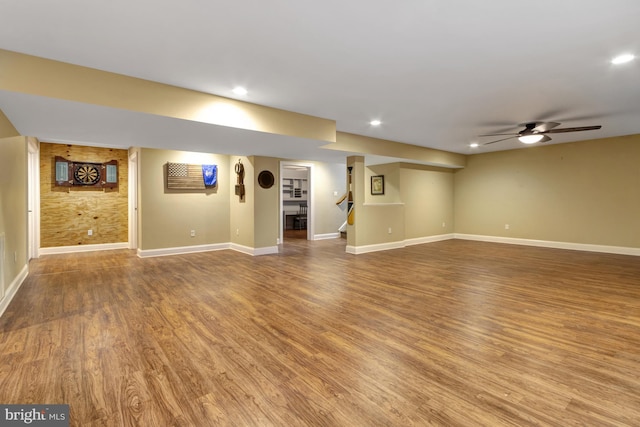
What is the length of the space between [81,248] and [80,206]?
0.92 metres

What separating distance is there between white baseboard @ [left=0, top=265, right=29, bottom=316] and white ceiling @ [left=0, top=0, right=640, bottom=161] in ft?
6.29

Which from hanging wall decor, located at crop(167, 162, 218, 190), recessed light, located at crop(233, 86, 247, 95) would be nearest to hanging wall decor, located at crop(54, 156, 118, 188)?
hanging wall decor, located at crop(167, 162, 218, 190)

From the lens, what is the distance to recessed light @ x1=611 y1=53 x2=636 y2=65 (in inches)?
107

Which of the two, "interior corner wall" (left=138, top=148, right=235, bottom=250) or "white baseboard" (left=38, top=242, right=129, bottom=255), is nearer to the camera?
"interior corner wall" (left=138, top=148, right=235, bottom=250)

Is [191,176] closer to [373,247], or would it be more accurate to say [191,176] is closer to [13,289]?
[13,289]

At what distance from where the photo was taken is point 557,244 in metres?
7.04

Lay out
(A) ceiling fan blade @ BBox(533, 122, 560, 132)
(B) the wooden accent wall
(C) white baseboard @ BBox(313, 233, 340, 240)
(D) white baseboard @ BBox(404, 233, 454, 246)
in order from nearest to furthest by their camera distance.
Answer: (A) ceiling fan blade @ BBox(533, 122, 560, 132)
(B) the wooden accent wall
(D) white baseboard @ BBox(404, 233, 454, 246)
(C) white baseboard @ BBox(313, 233, 340, 240)

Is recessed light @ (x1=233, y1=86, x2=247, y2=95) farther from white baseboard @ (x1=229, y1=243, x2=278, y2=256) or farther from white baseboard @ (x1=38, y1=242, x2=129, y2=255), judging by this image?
white baseboard @ (x1=38, y1=242, x2=129, y2=255)

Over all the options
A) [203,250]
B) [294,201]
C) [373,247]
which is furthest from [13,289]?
[294,201]

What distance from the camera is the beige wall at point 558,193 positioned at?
6.16 metres

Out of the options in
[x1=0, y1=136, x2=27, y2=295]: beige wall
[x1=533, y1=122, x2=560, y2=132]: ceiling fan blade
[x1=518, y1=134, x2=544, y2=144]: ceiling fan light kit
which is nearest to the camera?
[x1=0, y1=136, x2=27, y2=295]: beige wall

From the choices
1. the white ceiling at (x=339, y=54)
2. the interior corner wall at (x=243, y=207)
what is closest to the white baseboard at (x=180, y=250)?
the interior corner wall at (x=243, y=207)

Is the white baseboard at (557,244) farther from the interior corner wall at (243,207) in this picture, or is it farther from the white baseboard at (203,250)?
the interior corner wall at (243,207)
